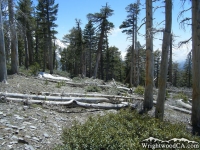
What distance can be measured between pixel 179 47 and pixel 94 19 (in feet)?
52.9

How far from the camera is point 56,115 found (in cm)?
610

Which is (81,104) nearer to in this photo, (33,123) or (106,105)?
(106,105)

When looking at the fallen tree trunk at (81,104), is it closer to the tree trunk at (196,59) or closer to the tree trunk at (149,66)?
the tree trunk at (149,66)

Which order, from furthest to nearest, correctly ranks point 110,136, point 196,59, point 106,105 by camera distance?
point 106,105 → point 196,59 → point 110,136

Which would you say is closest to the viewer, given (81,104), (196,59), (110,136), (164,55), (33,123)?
(110,136)

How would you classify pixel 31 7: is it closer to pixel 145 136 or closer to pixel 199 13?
pixel 199 13

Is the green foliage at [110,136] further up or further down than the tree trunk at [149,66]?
further down

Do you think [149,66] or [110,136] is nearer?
[110,136]

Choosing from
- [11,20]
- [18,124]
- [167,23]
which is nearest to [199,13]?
[167,23]

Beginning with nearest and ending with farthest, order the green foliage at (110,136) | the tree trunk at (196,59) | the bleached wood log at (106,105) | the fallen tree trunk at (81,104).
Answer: the green foliage at (110,136) < the fallen tree trunk at (81,104) < the tree trunk at (196,59) < the bleached wood log at (106,105)

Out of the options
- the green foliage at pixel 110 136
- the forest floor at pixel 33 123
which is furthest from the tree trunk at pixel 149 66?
the green foliage at pixel 110 136

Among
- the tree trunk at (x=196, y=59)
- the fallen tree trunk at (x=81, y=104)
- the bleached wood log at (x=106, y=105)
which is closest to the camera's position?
the fallen tree trunk at (x=81, y=104)

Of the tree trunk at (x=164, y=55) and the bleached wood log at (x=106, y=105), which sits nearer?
the tree trunk at (x=164, y=55)

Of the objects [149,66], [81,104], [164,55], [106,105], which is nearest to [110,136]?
[81,104]
